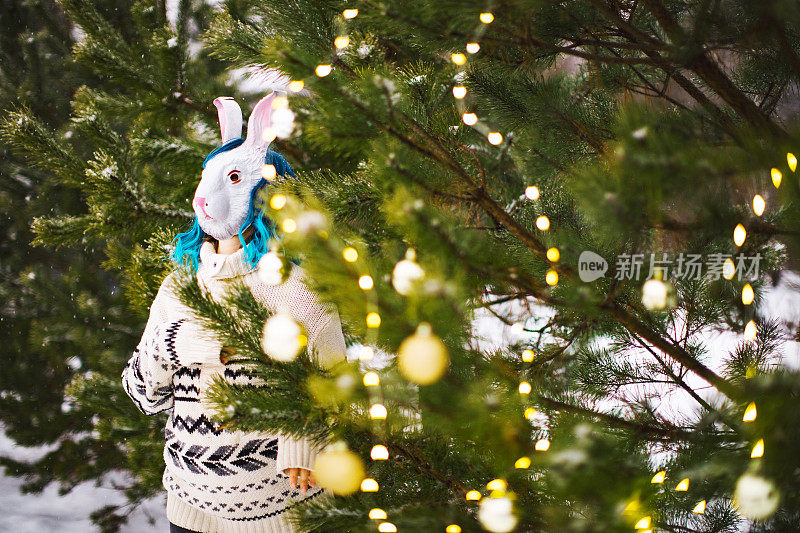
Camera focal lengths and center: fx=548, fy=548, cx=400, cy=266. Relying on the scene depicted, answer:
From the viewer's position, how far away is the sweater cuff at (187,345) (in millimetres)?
898

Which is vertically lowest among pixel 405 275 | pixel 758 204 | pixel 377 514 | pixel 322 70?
pixel 377 514

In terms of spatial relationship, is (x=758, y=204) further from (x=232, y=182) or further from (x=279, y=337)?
(x=232, y=182)

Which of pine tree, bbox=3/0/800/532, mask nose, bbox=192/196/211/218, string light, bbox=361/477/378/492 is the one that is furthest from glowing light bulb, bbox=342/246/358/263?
mask nose, bbox=192/196/211/218

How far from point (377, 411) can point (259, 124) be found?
62 centimetres

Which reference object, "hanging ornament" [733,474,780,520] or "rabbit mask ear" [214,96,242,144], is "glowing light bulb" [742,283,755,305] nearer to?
"hanging ornament" [733,474,780,520]

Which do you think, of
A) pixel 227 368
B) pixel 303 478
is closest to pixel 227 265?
pixel 227 368

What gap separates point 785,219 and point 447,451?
50 centimetres

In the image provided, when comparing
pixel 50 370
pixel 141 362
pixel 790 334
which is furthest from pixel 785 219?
pixel 50 370

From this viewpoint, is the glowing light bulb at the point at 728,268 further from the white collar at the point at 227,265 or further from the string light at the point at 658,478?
the white collar at the point at 227,265

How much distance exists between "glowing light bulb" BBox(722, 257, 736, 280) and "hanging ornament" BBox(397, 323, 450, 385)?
0.33 m

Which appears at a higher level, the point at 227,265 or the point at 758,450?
the point at 227,265

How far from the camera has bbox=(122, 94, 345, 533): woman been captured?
3.29 ft

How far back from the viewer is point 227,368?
101 cm

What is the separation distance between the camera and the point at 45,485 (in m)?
2.52
